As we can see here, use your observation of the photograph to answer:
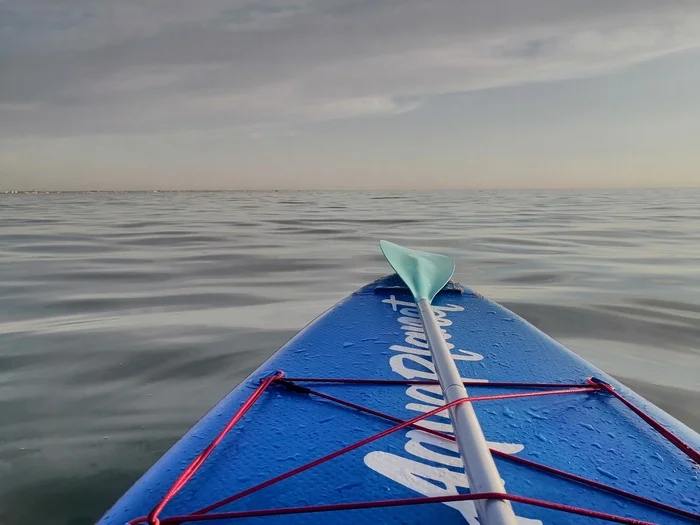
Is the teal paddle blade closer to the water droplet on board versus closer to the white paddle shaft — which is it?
the white paddle shaft

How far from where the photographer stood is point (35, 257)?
7.82m

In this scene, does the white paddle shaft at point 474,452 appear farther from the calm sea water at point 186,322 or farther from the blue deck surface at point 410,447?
the calm sea water at point 186,322

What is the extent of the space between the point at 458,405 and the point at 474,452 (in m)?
0.28

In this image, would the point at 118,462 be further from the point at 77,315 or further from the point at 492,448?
the point at 77,315

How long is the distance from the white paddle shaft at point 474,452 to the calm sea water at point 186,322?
1235 mm

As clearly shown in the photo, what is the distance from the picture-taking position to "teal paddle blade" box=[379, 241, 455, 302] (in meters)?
3.23

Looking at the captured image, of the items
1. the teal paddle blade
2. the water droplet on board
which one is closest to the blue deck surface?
the water droplet on board

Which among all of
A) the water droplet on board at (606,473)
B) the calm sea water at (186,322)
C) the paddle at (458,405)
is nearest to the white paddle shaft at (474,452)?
the paddle at (458,405)

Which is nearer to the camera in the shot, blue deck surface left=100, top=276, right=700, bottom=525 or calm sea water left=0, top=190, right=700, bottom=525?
blue deck surface left=100, top=276, right=700, bottom=525

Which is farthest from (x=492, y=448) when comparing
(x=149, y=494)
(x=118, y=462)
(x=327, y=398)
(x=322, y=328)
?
(x=118, y=462)

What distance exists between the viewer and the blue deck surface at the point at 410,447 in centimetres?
122

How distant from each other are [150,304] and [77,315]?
61cm

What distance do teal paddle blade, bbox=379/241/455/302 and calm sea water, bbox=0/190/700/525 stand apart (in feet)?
3.11

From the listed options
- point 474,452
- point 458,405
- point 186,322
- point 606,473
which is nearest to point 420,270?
point 186,322
